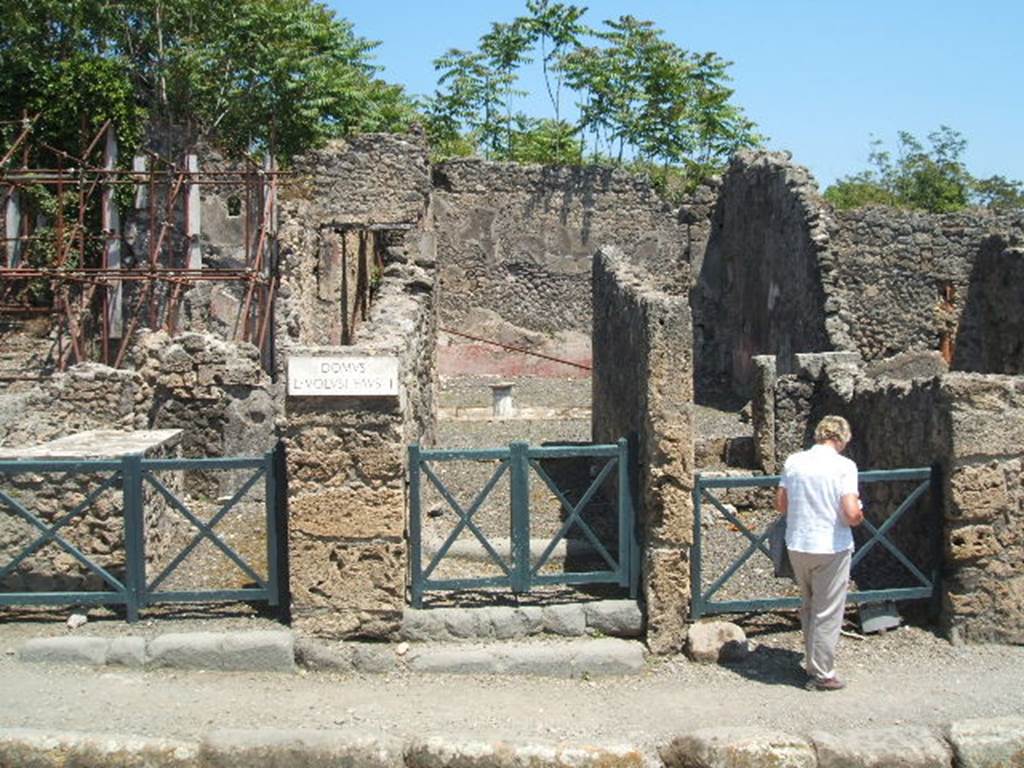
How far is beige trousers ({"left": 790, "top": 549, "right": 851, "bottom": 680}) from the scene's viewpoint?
590 cm

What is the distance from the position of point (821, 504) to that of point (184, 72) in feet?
61.1

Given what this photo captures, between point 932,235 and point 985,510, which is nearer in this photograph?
point 985,510

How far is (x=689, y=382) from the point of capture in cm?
632

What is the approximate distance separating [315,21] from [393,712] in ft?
68.6

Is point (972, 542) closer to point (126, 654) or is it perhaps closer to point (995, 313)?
point (995, 313)

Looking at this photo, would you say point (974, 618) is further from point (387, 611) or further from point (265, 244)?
point (265, 244)

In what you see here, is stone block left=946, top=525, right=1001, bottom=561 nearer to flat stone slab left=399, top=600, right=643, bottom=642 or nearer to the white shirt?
the white shirt

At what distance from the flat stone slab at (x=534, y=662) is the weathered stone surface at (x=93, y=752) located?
54.4 inches

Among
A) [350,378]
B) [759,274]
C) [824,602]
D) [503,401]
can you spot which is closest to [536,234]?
[759,274]

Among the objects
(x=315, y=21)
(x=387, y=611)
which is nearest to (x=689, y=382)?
(x=387, y=611)

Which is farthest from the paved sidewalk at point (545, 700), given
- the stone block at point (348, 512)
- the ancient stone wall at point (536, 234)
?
the ancient stone wall at point (536, 234)

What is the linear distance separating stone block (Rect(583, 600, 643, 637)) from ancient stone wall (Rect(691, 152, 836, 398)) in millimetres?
8582

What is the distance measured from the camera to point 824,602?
5926mm

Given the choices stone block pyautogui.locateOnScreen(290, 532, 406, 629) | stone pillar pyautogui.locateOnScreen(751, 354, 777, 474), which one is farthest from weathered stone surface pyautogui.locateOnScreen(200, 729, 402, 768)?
stone pillar pyautogui.locateOnScreen(751, 354, 777, 474)
